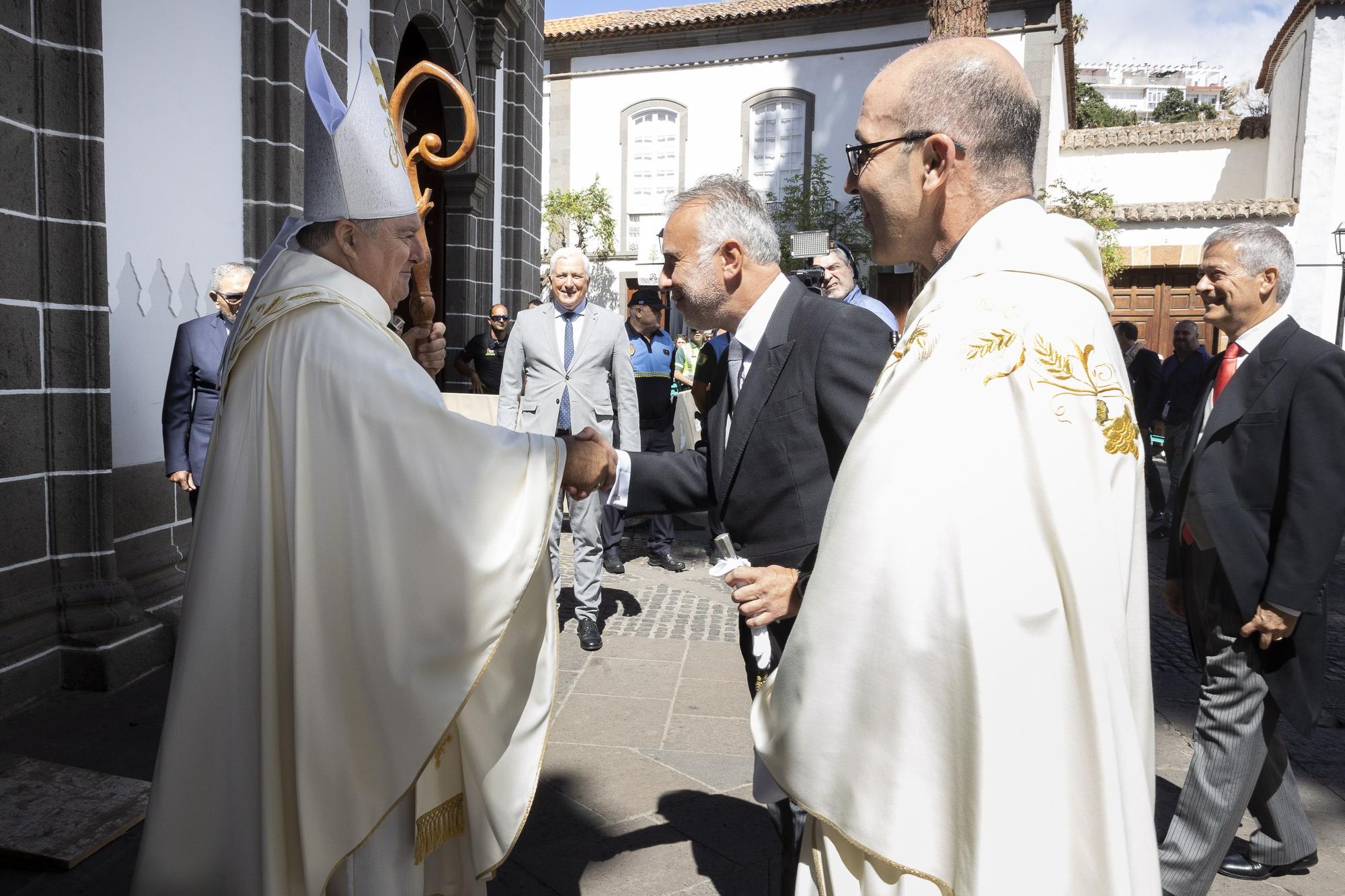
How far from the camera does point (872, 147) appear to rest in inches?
62.5

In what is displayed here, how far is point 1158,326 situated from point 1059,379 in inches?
775

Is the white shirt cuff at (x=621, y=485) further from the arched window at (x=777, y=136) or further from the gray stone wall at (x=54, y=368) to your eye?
the arched window at (x=777, y=136)

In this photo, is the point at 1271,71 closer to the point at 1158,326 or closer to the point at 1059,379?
the point at 1158,326

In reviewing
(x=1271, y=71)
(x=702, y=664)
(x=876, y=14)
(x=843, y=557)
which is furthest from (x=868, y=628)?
(x=1271, y=71)

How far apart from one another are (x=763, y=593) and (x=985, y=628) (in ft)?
1.92

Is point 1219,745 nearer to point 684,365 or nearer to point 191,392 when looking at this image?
point 191,392

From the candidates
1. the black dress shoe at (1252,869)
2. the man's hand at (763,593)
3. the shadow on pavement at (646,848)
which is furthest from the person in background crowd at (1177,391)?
the man's hand at (763,593)

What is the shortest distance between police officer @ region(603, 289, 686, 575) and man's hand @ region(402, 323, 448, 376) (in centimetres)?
406

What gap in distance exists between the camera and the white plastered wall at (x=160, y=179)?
4.42 meters

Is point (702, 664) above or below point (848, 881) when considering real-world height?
below

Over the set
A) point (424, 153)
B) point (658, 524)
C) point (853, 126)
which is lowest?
point (658, 524)

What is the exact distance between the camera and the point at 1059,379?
1.25 metres

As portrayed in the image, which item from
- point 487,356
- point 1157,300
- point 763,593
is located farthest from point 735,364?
point 1157,300

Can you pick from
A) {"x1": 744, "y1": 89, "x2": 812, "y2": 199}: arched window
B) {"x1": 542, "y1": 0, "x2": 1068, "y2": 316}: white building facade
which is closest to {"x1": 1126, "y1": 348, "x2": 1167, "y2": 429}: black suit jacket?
{"x1": 542, "y1": 0, "x2": 1068, "y2": 316}: white building facade
